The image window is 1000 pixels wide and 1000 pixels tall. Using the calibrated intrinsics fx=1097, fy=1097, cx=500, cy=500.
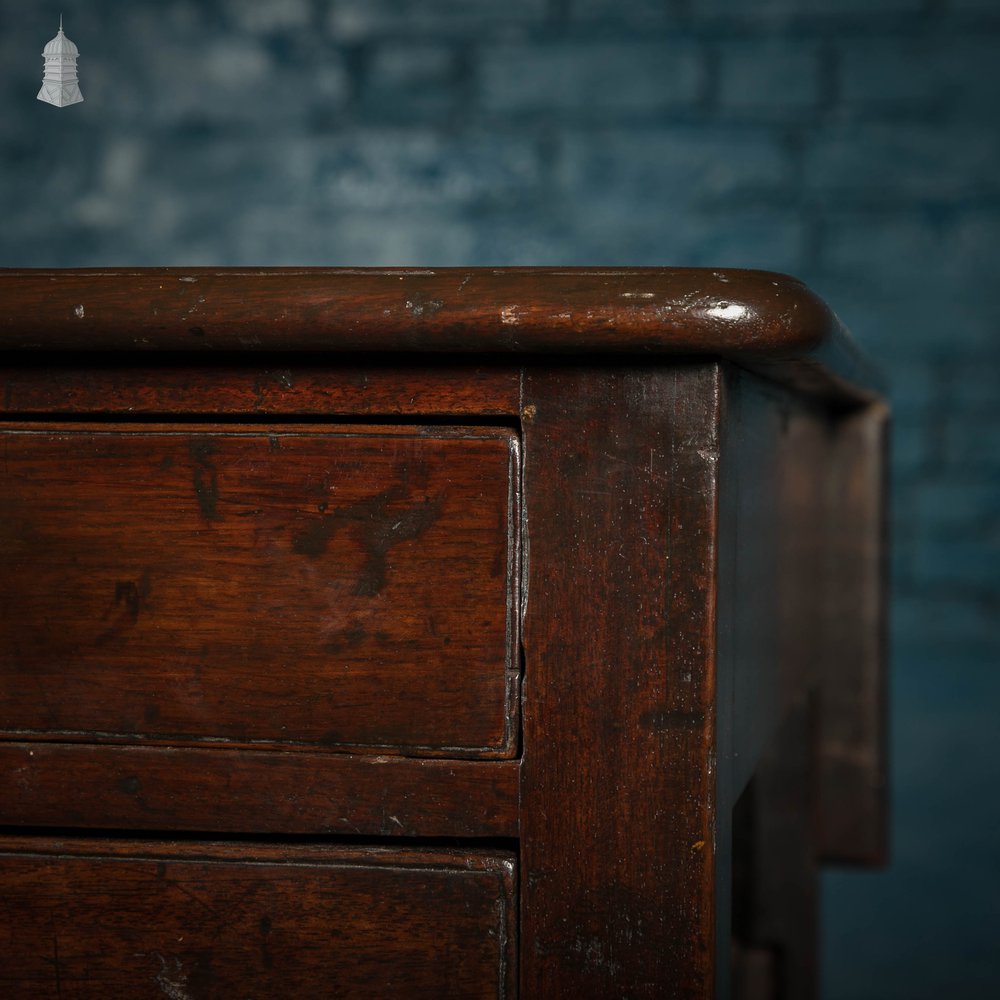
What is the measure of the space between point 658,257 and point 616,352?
1280 mm

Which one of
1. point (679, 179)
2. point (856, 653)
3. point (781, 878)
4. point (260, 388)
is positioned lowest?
point (781, 878)

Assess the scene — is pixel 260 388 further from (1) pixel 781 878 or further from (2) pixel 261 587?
(1) pixel 781 878

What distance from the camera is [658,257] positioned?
176 centimetres

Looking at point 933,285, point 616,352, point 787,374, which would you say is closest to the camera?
point 616,352

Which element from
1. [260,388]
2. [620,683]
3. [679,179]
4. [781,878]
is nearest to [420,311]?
[260,388]

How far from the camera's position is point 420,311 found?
0.54 m

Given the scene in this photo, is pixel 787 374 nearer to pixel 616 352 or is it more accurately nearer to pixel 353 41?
pixel 616 352

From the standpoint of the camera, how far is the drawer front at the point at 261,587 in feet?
1.87

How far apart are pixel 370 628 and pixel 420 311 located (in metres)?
0.17

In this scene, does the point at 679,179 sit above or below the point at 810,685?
above

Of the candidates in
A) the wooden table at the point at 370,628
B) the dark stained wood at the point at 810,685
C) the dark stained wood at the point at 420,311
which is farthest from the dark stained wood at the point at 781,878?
the dark stained wood at the point at 420,311

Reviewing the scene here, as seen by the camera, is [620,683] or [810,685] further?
[810,685]

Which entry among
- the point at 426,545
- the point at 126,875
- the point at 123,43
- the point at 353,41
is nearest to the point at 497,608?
the point at 426,545

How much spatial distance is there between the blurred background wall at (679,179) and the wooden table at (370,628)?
121cm
